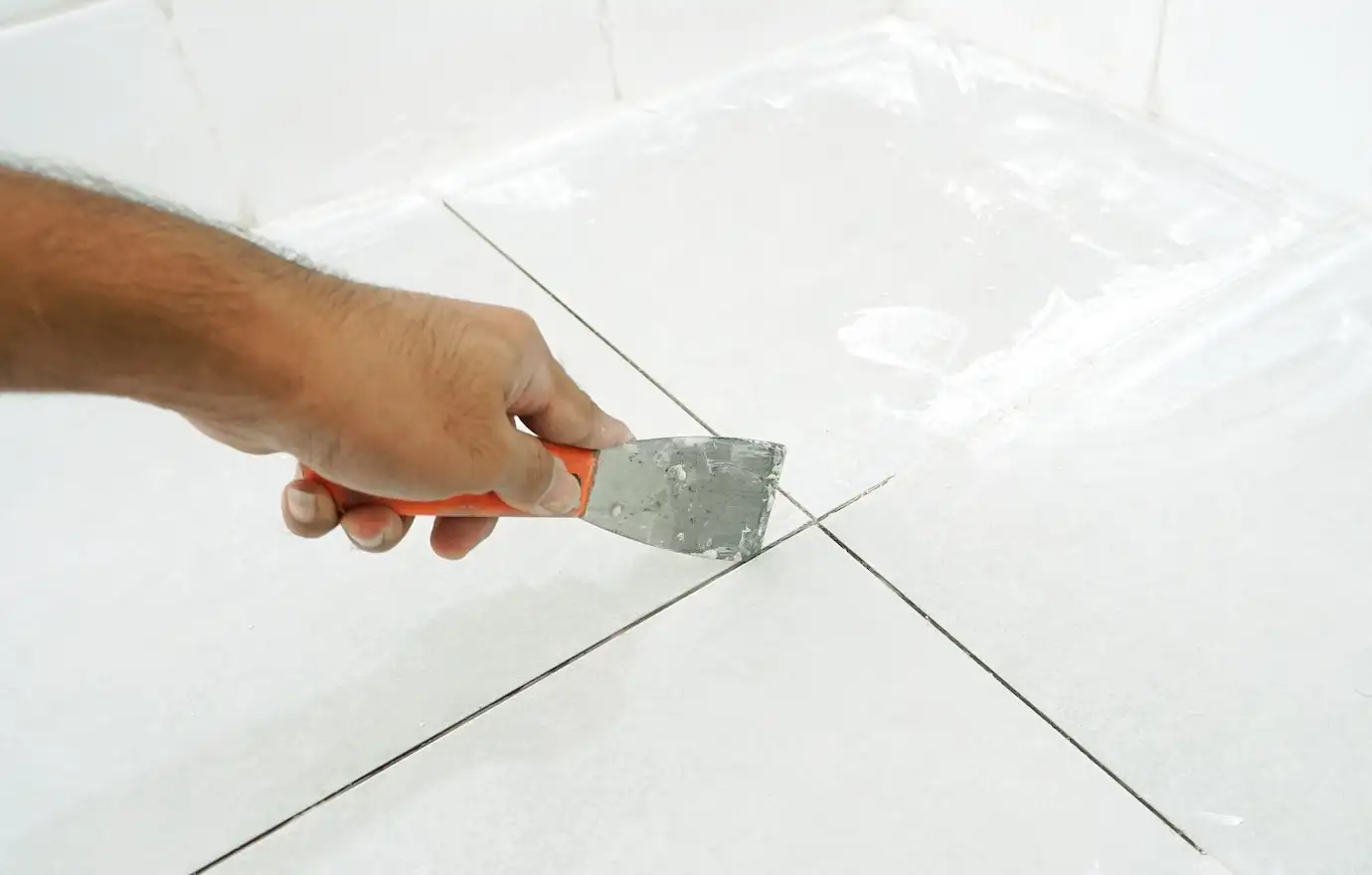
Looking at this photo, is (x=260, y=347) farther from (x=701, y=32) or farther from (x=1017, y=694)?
(x=701, y=32)

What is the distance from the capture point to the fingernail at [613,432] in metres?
0.66

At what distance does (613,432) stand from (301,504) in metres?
0.18

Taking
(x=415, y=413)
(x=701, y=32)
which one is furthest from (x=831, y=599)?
(x=701, y=32)

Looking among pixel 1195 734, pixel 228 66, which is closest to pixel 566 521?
pixel 1195 734

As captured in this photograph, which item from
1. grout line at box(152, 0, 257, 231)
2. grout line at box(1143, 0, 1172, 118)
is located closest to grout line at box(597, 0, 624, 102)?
grout line at box(152, 0, 257, 231)

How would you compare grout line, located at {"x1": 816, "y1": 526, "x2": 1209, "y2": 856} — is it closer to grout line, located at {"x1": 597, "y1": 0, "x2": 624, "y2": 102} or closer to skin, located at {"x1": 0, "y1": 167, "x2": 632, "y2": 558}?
skin, located at {"x1": 0, "y1": 167, "x2": 632, "y2": 558}

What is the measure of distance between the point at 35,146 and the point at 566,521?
0.60m

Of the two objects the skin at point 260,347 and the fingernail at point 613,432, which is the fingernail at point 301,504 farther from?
the fingernail at point 613,432

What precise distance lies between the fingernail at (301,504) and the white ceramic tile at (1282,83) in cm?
92

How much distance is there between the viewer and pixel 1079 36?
47.2 inches

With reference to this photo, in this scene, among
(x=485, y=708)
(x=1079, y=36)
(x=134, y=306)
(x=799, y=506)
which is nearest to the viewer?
(x=134, y=306)

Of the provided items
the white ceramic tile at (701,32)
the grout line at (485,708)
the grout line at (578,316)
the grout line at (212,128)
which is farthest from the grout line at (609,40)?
the grout line at (485,708)

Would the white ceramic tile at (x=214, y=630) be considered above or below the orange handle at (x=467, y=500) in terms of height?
below

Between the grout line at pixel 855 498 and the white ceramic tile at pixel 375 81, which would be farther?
the white ceramic tile at pixel 375 81
